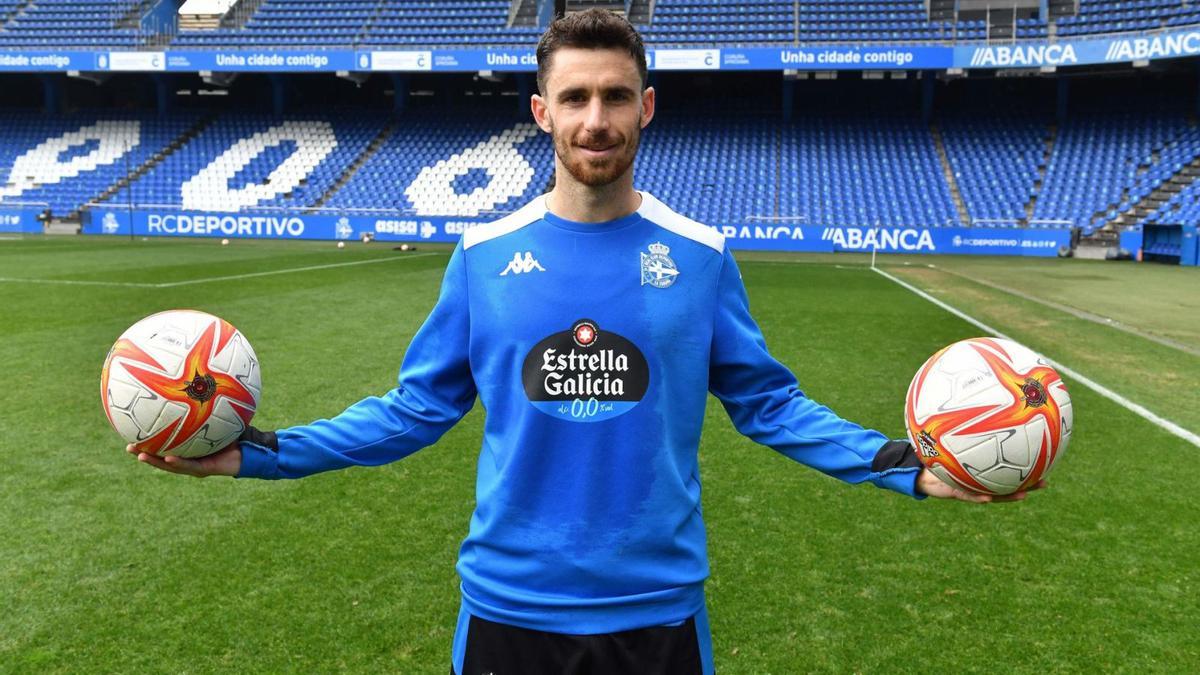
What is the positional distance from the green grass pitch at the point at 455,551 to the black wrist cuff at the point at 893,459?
Result: 4.86ft

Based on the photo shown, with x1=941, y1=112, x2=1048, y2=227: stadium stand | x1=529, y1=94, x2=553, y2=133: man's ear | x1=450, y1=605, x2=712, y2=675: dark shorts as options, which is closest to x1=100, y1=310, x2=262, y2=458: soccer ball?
x1=450, y1=605, x2=712, y2=675: dark shorts

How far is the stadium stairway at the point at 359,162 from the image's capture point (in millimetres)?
31375

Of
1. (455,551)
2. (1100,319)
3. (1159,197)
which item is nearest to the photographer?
(455,551)

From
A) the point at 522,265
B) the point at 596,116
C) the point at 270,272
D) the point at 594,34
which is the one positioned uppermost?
the point at 594,34

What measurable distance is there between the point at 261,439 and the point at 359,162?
109ft

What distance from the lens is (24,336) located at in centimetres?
Answer: 962

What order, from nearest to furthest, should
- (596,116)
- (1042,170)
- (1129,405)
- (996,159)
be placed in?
(596,116)
(1129,405)
(1042,170)
(996,159)

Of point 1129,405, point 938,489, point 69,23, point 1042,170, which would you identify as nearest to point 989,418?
point 938,489

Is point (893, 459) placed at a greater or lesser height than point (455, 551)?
greater

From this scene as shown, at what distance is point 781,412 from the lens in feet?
6.84

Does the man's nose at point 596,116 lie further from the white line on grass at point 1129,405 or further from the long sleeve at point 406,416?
the white line on grass at point 1129,405

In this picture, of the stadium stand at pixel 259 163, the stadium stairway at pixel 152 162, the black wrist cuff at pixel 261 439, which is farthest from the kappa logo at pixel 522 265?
the stadium stairway at pixel 152 162

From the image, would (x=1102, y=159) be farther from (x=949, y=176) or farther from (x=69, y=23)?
(x=69, y=23)

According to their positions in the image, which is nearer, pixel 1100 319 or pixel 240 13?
pixel 1100 319
